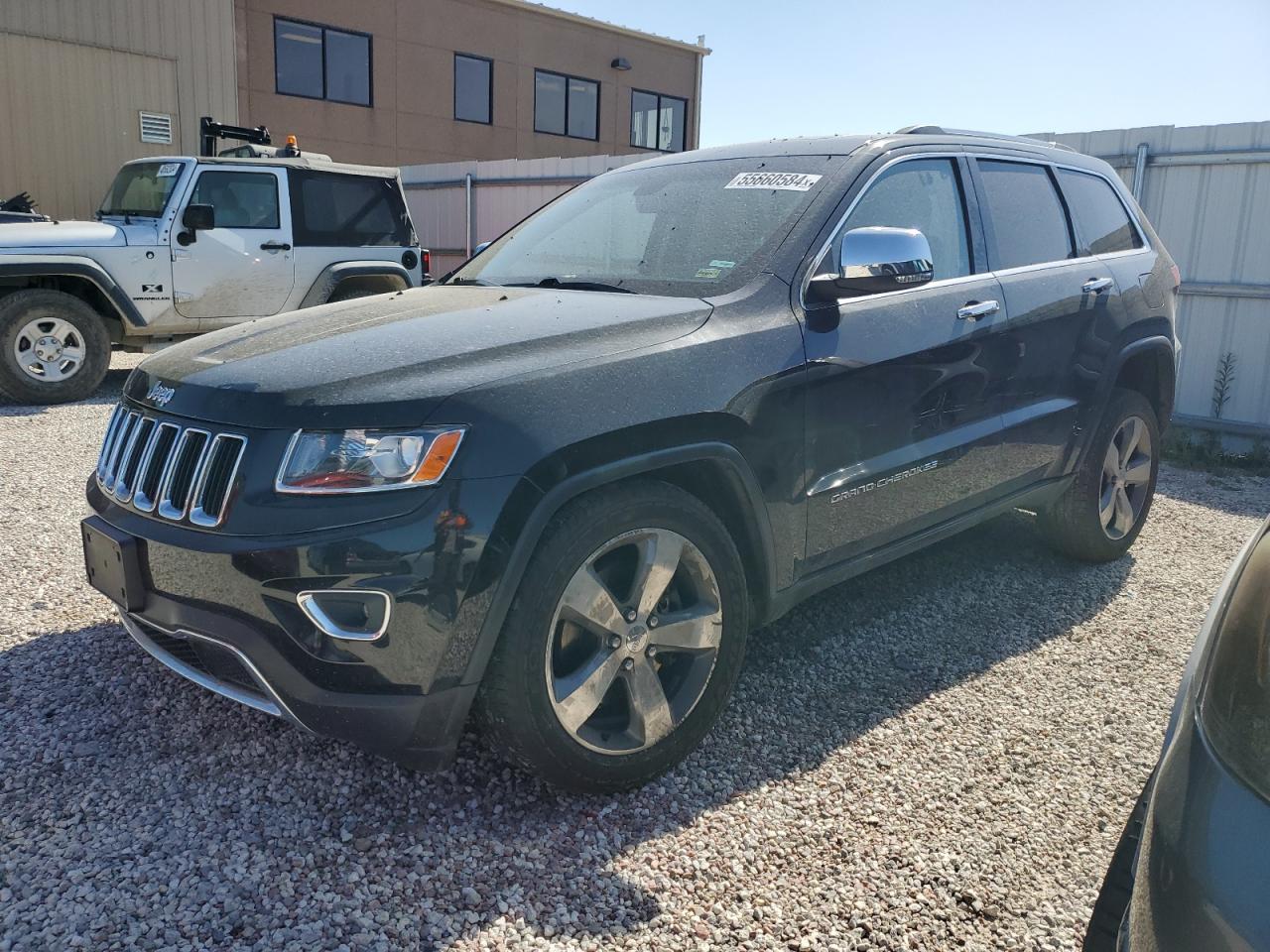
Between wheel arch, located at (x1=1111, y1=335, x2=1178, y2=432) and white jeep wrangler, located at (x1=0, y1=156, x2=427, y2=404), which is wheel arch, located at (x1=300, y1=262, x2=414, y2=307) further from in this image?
wheel arch, located at (x1=1111, y1=335, x2=1178, y2=432)

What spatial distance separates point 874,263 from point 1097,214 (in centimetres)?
217

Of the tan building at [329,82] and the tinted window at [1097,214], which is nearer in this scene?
the tinted window at [1097,214]

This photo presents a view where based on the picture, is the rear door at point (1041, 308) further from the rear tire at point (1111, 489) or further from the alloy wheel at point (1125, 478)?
the alloy wheel at point (1125, 478)

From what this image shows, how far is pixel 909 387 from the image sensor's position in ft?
11.2

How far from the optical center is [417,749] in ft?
8.19

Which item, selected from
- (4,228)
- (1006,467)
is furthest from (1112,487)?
(4,228)

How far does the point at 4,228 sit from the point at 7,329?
0.90 metres

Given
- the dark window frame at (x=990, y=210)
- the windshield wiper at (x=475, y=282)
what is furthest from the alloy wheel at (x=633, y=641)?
the dark window frame at (x=990, y=210)

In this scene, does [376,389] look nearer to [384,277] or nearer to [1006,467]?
[1006,467]

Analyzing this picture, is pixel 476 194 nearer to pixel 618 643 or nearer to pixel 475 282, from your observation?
pixel 475 282

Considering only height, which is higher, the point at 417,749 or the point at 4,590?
the point at 417,749

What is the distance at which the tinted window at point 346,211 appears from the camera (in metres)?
9.70

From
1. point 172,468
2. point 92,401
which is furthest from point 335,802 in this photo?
point 92,401

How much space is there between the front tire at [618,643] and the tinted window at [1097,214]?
267cm
